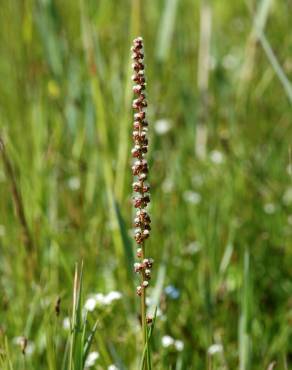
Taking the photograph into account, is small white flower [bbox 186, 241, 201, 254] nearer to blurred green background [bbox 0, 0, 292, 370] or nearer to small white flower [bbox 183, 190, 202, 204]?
blurred green background [bbox 0, 0, 292, 370]

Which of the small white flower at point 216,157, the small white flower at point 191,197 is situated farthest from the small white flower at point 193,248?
the small white flower at point 216,157

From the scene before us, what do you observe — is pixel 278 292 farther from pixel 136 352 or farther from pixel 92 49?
pixel 92 49

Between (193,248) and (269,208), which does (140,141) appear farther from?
(269,208)

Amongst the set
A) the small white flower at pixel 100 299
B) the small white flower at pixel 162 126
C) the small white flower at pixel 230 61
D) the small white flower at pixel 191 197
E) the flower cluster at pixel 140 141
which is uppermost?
the small white flower at pixel 230 61

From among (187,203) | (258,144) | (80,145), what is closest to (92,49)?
(80,145)

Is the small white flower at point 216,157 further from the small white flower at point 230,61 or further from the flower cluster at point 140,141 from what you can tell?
the flower cluster at point 140,141

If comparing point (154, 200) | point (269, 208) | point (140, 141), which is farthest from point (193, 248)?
point (140, 141)

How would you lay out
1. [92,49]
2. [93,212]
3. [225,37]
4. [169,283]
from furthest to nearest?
1. [225,37]
2. [93,212]
3. [92,49]
4. [169,283]
